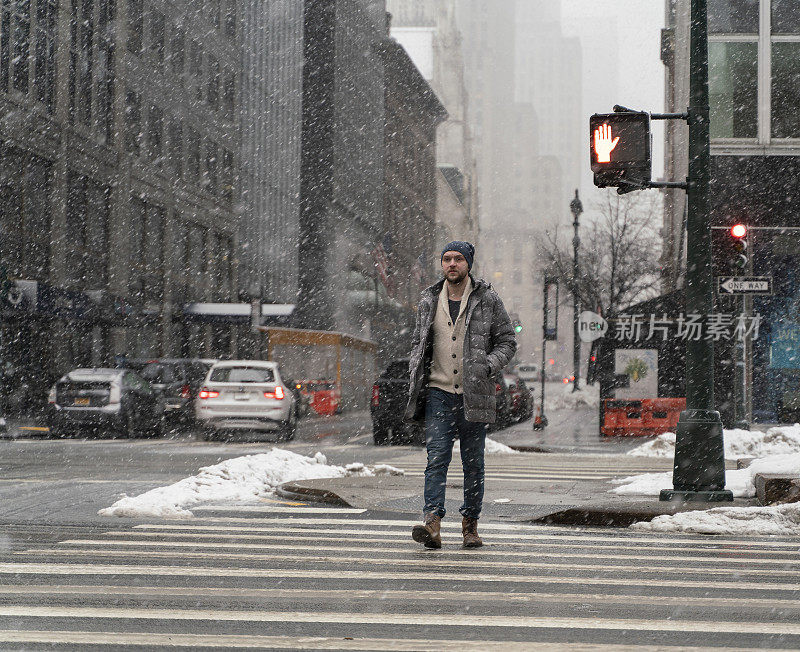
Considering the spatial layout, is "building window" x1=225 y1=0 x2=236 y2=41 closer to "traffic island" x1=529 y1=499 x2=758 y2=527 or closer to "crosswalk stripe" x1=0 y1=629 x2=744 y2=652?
"traffic island" x1=529 y1=499 x2=758 y2=527

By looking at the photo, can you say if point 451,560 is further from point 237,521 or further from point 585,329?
point 585,329

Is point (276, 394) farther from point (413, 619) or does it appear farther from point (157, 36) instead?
point (157, 36)

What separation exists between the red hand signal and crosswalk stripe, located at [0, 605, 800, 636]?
18.7 feet

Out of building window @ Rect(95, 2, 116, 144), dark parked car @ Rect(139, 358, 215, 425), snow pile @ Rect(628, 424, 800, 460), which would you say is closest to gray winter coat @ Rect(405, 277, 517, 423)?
snow pile @ Rect(628, 424, 800, 460)

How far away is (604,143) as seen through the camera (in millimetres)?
9992

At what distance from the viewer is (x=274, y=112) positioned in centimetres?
6316

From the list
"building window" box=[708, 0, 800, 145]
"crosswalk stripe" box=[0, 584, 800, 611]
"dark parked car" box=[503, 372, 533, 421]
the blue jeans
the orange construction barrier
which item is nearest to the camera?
"crosswalk stripe" box=[0, 584, 800, 611]

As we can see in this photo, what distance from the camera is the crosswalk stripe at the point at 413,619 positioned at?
487 cm

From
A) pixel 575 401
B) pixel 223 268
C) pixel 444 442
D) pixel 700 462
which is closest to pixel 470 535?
pixel 444 442

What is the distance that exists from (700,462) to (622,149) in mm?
2794

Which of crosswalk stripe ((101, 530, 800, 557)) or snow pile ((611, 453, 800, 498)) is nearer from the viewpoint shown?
crosswalk stripe ((101, 530, 800, 557))

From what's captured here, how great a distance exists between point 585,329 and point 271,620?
20.6 meters

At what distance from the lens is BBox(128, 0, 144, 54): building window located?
44.3 metres

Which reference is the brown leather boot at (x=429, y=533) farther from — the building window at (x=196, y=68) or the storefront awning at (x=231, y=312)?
the building window at (x=196, y=68)
